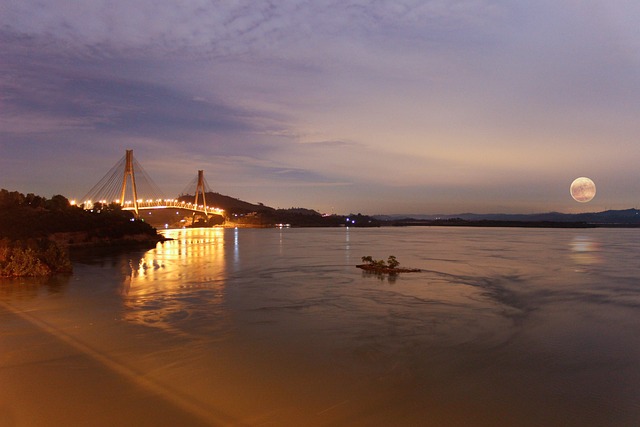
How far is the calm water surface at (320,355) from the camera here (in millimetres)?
5914

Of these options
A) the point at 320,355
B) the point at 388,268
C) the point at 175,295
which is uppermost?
the point at 388,268

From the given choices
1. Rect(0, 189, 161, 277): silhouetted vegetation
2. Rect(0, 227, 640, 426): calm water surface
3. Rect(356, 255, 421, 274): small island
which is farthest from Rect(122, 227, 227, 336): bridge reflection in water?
Rect(356, 255, 421, 274): small island

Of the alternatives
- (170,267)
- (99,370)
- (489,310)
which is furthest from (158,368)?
(170,267)

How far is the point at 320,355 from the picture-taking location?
8445mm

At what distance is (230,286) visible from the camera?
1786cm

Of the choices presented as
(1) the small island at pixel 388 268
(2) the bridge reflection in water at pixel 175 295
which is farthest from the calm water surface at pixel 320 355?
(1) the small island at pixel 388 268

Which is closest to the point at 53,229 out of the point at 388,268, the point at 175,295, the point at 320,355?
the point at 175,295

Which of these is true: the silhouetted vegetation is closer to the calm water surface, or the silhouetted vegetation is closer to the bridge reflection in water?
the calm water surface

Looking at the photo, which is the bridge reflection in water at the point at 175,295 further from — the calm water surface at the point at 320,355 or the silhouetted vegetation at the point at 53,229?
the silhouetted vegetation at the point at 53,229

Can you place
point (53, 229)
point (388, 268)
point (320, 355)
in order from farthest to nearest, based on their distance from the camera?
point (53, 229) < point (388, 268) < point (320, 355)

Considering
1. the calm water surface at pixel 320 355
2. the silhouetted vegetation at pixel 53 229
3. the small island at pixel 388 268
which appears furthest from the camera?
the small island at pixel 388 268

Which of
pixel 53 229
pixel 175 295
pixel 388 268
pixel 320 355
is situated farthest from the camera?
pixel 53 229

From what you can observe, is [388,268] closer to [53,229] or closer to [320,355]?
[320,355]

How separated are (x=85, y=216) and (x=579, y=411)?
42.5m
